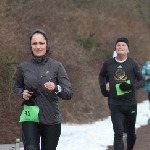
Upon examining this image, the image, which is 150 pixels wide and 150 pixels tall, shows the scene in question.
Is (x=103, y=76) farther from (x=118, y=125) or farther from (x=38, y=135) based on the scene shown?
(x=38, y=135)

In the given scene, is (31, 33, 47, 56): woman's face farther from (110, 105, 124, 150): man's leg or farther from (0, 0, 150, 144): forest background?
(0, 0, 150, 144): forest background

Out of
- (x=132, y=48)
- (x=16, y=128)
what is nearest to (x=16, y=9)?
(x=16, y=128)

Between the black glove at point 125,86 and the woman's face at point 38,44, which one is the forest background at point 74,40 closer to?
the black glove at point 125,86

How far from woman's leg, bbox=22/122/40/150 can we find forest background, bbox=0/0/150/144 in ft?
13.6

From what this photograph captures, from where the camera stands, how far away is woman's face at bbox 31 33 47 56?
19.0 feet

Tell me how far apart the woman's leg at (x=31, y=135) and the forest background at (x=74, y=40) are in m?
4.15

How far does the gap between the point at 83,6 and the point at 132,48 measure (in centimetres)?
322

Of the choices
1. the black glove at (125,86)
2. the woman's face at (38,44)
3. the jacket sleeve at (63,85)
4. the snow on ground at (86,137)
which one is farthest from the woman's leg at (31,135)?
the snow on ground at (86,137)

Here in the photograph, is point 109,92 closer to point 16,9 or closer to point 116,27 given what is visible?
point 16,9

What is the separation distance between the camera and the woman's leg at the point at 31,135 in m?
5.70

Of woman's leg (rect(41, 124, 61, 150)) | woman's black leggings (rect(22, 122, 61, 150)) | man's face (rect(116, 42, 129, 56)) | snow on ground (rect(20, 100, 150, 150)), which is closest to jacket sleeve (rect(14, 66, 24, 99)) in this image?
woman's black leggings (rect(22, 122, 61, 150))

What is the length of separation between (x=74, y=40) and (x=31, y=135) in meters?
15.5

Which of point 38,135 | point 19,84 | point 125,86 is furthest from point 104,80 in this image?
point 38,135

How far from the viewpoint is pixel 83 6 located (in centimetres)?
2680
